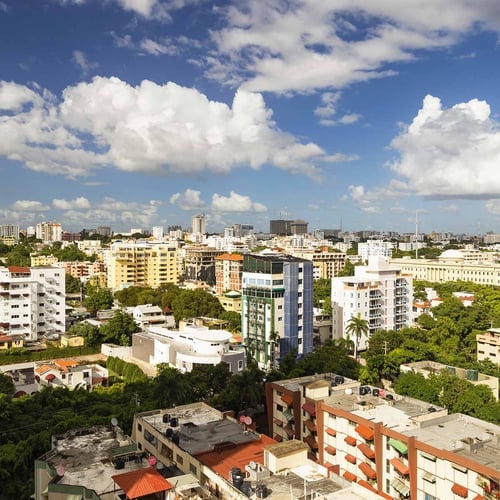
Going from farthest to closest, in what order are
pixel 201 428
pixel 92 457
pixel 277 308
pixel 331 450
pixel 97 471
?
1. pixel 277 308
2. pixel 331 450
3. pixel 201 428
4. pixel 92 457
5. pixel 97 471

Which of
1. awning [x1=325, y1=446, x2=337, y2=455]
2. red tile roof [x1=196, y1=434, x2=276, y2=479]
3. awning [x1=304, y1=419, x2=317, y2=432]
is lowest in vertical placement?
awning [x1=325, y1=446, x2=337, y2=455]

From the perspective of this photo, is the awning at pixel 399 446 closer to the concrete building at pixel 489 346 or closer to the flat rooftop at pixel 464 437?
the flat rooftop at pixel 464 437

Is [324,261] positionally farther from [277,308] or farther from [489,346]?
[277,308]

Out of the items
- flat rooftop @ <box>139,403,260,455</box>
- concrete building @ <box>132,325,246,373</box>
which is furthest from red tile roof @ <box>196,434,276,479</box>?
concrete building @ <box>132,325,246,373</box>

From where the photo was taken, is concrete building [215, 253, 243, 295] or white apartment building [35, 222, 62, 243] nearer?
concrete building [215, 253, 243, 295]

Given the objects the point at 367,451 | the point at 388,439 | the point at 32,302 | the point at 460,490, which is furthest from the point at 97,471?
the point at 32,302

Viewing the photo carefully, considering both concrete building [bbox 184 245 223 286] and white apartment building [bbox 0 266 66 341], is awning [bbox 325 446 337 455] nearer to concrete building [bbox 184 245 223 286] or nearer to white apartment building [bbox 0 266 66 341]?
white apartment building [bbox 0 266 66 341]
